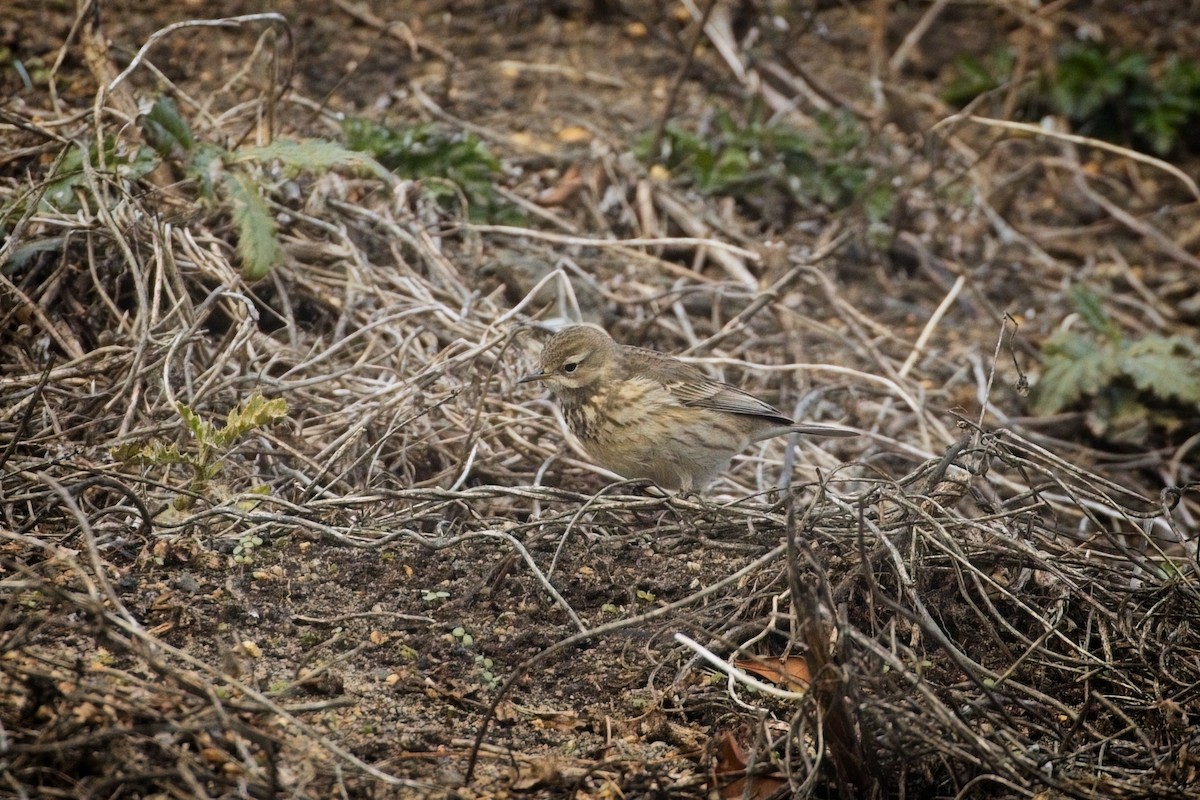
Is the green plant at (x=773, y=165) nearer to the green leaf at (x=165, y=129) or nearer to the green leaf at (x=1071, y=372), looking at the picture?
the green leaf at (x=1071, y=372)

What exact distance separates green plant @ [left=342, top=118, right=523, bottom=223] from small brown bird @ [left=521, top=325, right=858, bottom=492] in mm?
1894

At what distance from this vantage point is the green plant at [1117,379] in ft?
23.8

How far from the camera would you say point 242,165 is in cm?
589

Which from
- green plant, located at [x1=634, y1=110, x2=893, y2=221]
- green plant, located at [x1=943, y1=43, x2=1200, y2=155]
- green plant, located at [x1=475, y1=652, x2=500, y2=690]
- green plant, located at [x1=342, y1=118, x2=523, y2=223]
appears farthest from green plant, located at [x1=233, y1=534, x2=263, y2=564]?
green plant, located at [x1=943, y1=43, x2=1200, y2=155]

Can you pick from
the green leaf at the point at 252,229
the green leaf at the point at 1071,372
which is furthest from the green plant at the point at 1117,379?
the green leaf at the point at 252,229

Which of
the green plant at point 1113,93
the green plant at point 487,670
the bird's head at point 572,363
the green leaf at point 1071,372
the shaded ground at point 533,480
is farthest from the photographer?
the green plant at point 1113,93

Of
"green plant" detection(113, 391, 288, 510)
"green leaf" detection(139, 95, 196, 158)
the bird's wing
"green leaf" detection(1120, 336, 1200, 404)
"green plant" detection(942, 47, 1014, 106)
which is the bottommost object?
"green leaf" detection(1120, 336, 1200, 404)

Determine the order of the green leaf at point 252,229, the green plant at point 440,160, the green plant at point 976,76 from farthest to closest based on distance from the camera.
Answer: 1. the green plant at point 976,76
2. the green plant at point 440,160
3. the green leaf at point 252,229

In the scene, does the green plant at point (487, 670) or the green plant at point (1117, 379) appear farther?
the green plant at point (1117, 379)

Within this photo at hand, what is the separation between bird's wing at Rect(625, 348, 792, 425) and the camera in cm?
563

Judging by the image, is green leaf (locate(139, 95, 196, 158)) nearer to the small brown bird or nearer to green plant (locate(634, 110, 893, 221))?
the small brown bird

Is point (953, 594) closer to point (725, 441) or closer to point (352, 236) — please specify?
point (725, 441)

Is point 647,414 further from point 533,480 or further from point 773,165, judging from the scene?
point 773,165

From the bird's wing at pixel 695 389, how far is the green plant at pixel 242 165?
165 cm
